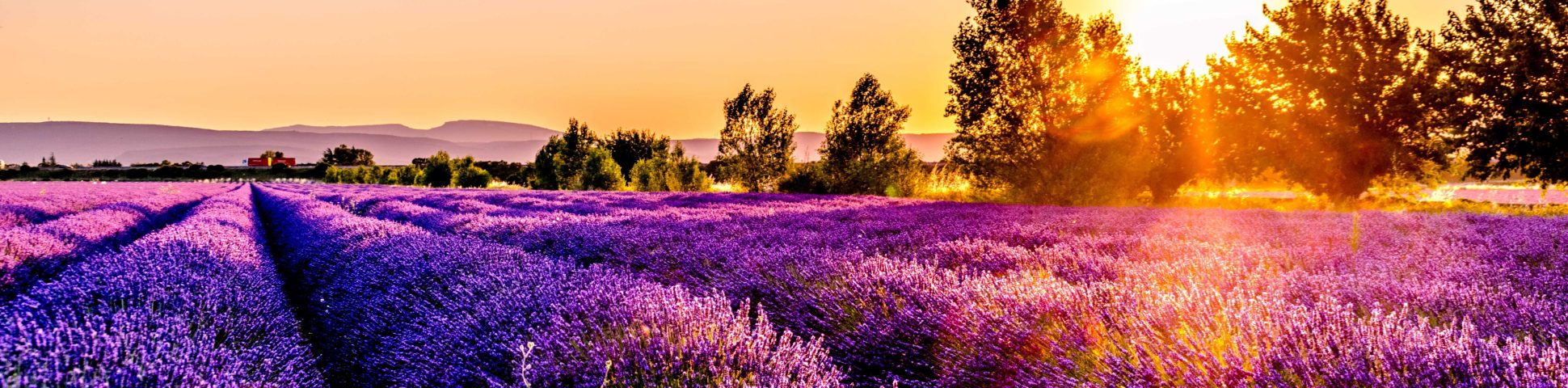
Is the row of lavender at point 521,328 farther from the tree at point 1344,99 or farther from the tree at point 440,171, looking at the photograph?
the tree at point 440,171

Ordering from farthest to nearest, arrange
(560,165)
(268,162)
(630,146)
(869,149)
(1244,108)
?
(268,162), (630,146), (560,165), (869,149), (1244,108)

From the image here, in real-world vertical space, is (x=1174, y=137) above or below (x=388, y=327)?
above

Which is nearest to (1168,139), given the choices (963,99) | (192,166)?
(963,99)

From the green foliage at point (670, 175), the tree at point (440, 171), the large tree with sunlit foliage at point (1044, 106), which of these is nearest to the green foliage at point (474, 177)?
the tree at point (440, 171)

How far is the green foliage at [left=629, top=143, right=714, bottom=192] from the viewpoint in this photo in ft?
114

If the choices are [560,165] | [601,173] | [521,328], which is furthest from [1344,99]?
[560,165]

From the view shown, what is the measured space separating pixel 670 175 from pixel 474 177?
798 inches

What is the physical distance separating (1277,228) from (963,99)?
41.0 ft

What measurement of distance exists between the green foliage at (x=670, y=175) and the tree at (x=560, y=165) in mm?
6253

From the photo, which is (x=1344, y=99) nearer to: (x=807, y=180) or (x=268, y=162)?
(x=807, y=180)

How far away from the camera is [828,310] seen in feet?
8.33

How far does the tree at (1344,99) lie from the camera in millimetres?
15125

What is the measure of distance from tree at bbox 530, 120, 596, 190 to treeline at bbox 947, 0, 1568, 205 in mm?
30661

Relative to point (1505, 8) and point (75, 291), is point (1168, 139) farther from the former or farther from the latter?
point (75, 291)
